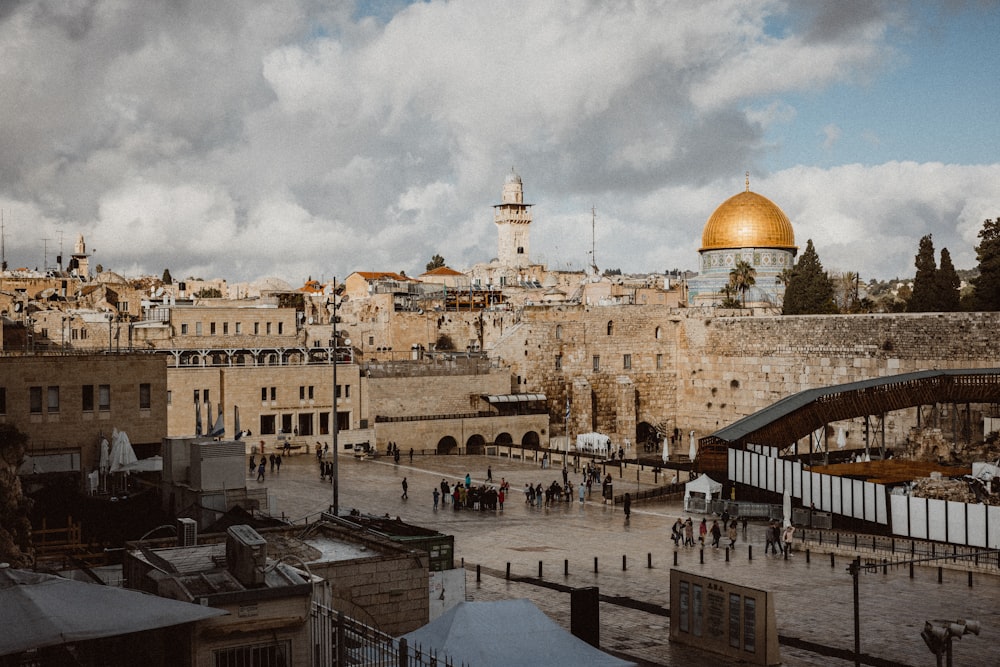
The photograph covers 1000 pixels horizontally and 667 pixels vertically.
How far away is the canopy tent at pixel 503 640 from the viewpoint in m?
9.34

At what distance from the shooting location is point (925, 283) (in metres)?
49.3

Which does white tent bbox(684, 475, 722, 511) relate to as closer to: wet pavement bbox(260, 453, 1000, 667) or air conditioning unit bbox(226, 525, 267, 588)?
wet pavement bbox(260, 453, 1000, 667)

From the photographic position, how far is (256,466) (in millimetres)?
37875

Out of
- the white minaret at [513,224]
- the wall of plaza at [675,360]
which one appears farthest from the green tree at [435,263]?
the wall of plaza at [675,360]

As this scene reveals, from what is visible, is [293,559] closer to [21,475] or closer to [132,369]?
[21,475]

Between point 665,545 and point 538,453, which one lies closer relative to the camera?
point 665,545

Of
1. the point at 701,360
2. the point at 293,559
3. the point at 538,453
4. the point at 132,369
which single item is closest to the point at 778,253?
the point at 701,360

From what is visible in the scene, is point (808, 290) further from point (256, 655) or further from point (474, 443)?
point (256, 655)

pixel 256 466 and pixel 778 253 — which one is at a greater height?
pixel 778 253

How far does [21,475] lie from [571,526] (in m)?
14.0

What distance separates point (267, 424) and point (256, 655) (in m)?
36.5

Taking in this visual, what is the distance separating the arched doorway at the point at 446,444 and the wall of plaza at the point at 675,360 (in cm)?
646

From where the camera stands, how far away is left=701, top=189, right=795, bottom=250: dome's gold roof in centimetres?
6656

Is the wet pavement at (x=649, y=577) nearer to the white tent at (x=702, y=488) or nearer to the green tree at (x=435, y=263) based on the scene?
the white tent at (x=702, y=488)
